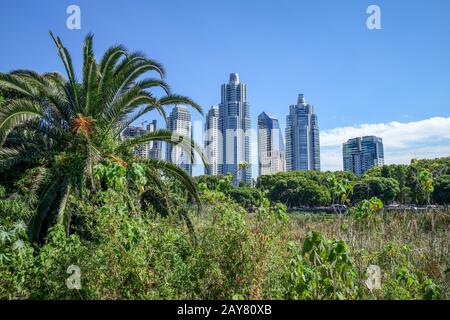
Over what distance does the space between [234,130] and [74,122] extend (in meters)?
5.59

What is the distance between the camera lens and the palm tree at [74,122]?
733 cm

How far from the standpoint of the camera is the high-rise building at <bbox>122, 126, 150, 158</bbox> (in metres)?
9.17

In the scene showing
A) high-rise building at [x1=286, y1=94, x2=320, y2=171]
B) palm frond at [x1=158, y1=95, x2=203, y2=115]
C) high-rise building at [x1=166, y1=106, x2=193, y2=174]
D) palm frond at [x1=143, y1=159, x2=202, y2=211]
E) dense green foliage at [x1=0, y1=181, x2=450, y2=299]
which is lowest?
dense green foliage at [x1=0, y1=181, x2=450, y2=299]

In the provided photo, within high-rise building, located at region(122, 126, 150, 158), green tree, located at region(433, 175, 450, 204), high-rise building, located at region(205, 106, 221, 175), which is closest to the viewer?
high-rise building, located at region(122, 126, 150, 158)

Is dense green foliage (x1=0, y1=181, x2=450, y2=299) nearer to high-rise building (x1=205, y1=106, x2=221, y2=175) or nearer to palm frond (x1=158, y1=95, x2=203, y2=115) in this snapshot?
high-rise building (x1=205, y1=106, x2=221, y2=175)

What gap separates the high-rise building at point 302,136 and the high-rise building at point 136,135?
85.9 feet

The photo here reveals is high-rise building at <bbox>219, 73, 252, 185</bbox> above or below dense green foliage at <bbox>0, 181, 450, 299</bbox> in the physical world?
above

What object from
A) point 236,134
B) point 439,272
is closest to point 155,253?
point 439,272

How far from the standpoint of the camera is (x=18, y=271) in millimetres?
4098

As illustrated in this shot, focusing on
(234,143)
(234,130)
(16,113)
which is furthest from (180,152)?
(234,130)

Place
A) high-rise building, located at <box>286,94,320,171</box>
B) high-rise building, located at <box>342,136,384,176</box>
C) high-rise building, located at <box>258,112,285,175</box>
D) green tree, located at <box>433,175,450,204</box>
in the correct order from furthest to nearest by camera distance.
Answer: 1. high-rise building, located at <box>286,94,320,171</box>
2. green tree, located at <box>433,175,450,204</box>
3. high-rise building, located at <box>342,136,384,176</box>
4. high-rise building, located at <box>258,112,285,175</box>

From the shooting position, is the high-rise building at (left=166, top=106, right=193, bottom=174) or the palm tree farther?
the high-rise building at (left=166, top=106, right=193, bottom=174)

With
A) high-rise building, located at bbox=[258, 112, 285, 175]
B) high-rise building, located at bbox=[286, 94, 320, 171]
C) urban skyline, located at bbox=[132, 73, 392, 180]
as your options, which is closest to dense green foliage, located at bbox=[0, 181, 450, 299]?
urban skyline, located at bbox=[132, 73, 392, 180]

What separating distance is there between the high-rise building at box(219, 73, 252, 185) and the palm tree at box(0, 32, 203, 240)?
1280mm
